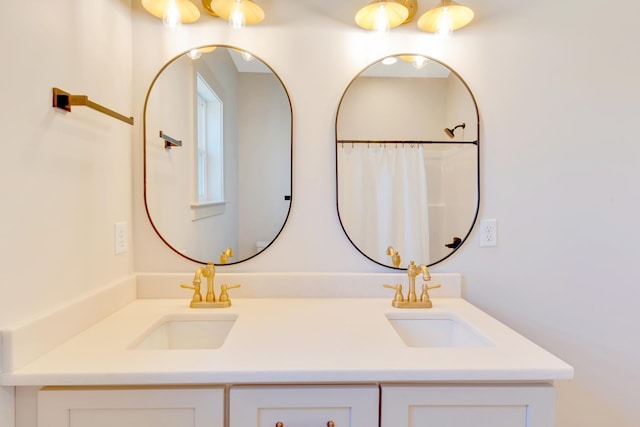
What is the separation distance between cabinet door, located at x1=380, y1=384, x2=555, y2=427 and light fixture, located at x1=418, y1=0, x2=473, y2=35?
1279 millimetres

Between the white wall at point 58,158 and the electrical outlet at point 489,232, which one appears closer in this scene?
the white wall at point 58,158

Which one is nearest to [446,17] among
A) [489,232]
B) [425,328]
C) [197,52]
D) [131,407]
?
[489,232]

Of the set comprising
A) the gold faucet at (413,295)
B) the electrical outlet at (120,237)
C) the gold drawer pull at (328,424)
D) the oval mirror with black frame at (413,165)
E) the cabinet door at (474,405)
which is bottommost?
the gold drawer pull at (328,424)

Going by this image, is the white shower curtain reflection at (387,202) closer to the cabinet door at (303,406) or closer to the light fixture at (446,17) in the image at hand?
the light fixture at (446,17)

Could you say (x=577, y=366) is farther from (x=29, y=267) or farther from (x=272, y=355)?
(x=29, y=267)

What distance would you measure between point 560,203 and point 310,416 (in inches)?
51.0

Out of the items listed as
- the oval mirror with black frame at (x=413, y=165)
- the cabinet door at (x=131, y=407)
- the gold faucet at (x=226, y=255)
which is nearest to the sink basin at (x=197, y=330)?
the gold faucet at (x=226, y=255)

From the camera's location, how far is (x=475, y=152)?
1534 mm

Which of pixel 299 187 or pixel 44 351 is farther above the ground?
Result: pixel 299 187

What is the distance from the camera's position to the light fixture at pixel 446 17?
56.1 inches

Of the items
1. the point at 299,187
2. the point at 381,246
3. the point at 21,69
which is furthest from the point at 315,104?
the point at 21,69

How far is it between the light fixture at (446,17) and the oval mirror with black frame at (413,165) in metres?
0.12

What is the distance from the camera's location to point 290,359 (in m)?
0.92

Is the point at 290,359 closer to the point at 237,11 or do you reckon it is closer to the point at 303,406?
the point at 303,406
